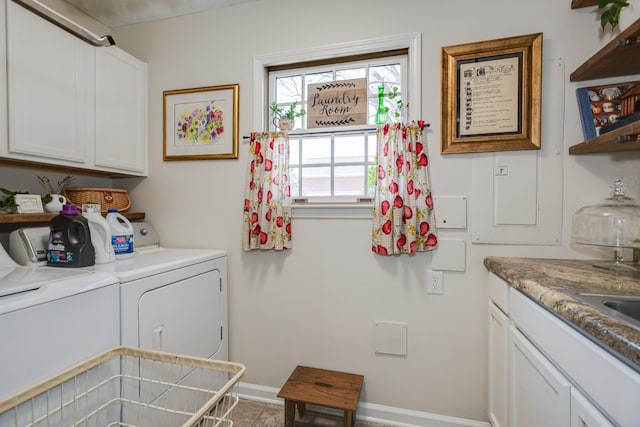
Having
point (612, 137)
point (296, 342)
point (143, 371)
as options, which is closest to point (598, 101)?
point (612, 137)

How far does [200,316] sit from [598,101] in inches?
91.8

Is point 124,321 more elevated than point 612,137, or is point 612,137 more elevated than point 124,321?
point 612,137

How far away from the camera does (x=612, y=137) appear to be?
1183mm

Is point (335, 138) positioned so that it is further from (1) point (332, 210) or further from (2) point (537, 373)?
(2) point (537, 373)

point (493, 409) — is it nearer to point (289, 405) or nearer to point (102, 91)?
point (289, 405)

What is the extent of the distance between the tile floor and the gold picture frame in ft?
5.46

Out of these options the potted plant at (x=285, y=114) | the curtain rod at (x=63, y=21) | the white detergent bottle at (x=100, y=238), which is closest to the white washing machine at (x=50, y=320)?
the white detergent bottle at (x=100, y=238)

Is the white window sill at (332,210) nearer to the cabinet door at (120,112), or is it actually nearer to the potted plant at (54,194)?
the cabinet door at (120,112)

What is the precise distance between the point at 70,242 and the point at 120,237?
9.9 inches

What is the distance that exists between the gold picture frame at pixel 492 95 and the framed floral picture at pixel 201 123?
1313 mm

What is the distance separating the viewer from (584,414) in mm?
750

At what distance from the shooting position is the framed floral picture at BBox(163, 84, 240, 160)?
6.60ft

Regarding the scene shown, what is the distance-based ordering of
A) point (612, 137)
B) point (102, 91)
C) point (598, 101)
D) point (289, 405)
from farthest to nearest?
point (102, 91) → point (289, 405) → point (598, 101) → point (612, 137)

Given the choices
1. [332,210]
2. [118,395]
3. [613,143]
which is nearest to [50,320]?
[118,395]
